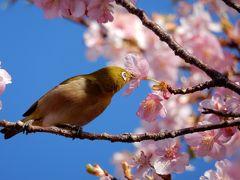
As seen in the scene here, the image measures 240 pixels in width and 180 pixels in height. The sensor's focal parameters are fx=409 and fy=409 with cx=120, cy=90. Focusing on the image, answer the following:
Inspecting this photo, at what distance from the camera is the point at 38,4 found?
164 centimetres

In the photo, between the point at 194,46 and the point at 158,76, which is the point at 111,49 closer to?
the point at 158,76

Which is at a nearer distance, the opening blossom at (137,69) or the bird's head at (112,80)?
the opening blossom at (137,69)

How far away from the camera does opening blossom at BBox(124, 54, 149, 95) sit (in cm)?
189

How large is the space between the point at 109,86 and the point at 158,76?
1.45 metres

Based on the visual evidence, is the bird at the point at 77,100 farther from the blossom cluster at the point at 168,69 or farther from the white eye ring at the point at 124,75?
the blossom cluster at the point at 168,69

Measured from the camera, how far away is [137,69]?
6.27ft

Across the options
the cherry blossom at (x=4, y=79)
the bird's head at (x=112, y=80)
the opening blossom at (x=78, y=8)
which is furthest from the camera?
the bird's head at (x=112, y=80)

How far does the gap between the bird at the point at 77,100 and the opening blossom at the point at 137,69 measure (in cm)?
47

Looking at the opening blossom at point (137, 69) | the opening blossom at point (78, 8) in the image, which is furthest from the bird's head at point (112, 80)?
the opening blossom at point (78, 8)

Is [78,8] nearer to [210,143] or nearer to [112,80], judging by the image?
[210,143]

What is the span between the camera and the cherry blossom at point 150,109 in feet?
6.07

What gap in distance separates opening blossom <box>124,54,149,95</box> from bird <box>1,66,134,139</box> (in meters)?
0.47

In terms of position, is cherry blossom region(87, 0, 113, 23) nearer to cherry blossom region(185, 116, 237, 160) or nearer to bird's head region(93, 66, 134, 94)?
cherry blossom region(185, 116, 237, 160)

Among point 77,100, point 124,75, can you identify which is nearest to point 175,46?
point 124,75
